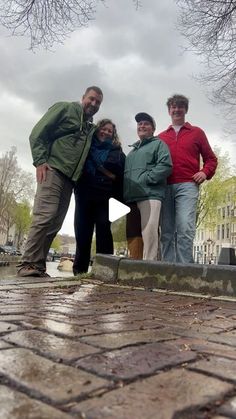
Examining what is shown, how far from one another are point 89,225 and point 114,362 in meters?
3.62

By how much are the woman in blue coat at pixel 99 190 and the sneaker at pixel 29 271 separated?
0.62m

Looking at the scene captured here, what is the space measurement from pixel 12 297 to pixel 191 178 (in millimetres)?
2441

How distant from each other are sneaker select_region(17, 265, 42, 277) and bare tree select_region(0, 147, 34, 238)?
49.3m

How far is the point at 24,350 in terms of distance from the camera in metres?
1.63

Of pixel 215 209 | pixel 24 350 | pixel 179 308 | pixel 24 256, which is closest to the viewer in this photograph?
pixel 24 350

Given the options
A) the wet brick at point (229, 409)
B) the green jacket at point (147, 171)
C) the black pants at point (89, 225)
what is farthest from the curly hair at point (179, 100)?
the wet brick at point (229, 409)

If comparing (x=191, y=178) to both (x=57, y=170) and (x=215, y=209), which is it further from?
(x=215, y=209)

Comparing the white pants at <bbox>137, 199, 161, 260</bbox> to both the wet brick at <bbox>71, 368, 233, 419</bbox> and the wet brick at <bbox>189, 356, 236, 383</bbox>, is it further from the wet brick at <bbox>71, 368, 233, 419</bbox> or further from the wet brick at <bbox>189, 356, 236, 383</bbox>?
the wet brick at <bbox>71, 368, 233, 419</bbox>

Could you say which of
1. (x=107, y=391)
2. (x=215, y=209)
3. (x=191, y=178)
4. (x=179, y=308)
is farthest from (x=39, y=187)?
(x=215, y=209)

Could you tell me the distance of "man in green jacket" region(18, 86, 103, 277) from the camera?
4.67 meters

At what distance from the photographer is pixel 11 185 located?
181ft

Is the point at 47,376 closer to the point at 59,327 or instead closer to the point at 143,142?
the point at 59,327

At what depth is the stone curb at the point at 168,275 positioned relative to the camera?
3.69m

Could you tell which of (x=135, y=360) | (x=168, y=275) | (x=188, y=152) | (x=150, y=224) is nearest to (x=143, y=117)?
(x=188, y=152)
